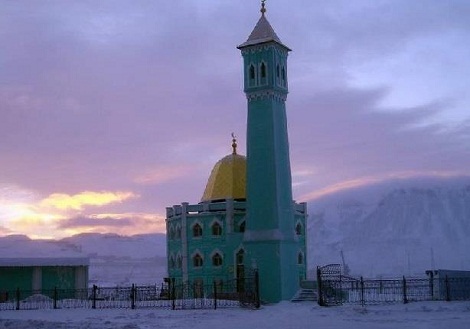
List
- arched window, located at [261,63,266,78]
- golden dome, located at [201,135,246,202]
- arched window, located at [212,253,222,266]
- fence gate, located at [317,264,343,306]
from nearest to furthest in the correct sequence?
1. fence gate, located at [317,264,343,306]
2. arched window, located at [261,63,266,78]
3. arched window, located at [212,253,222,266]
4. golden dome, located at [201,135,246,202]

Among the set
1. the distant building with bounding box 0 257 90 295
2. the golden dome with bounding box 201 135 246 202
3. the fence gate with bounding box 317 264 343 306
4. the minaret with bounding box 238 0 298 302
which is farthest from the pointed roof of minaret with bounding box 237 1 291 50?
the distant building with bounding box 0 257 90 295

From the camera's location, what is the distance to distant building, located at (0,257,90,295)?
44531 millimetres

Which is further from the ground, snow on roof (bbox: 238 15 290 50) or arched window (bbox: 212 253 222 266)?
snow on roof (bbox: 238 15 290 50)

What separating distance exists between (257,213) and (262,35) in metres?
11.9

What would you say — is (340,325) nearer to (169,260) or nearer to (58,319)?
(58,319)

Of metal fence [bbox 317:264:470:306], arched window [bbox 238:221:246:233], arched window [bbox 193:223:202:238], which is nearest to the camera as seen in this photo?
metal fence [bbox 317:264:470:306]

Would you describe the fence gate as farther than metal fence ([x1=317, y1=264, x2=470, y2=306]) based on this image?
No

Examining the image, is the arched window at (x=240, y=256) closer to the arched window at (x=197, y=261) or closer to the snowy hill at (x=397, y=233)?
the arched window at (x=197, y=261)

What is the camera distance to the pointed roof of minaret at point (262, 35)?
1781 inches

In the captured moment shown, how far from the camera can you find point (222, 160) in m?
52.0

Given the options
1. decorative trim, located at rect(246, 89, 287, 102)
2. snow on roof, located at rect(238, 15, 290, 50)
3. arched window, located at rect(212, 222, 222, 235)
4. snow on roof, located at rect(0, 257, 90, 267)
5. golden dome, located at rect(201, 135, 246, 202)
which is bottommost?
snow on roof, located at rect(0, 257, 90, 267)

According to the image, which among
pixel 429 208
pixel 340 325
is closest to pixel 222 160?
pixel 340 325

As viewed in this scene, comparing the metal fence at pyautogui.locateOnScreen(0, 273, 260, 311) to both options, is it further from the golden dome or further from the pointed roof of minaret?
the pointed roof of minaret

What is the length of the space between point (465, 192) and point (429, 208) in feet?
35.5
